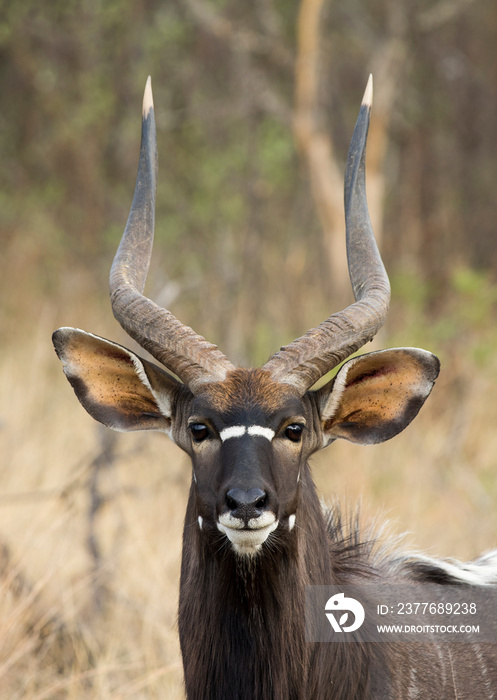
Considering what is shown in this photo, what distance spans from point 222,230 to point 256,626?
11.8 m

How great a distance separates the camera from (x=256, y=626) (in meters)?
3.81

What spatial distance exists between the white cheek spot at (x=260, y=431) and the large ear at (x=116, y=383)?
0.56 m

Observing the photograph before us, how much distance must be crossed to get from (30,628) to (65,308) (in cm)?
861

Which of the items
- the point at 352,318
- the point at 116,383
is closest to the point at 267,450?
the point at 352,318

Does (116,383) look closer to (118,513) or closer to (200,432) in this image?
(200,432)

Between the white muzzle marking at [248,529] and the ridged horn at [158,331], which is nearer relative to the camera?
the white muzzle marking at [248,529]

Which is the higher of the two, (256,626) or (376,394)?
(376,394)

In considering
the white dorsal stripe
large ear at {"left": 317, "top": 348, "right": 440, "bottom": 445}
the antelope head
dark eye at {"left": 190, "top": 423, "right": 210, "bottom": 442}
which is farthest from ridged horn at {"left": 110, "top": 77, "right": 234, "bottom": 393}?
large ear at {"left": 317, "top": 348, "right": 440, "bottom": 445}

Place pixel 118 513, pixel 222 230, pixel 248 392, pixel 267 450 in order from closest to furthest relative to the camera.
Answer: pixel 267 450
pixel 248 392
pixel 118 513
pixel 222 230

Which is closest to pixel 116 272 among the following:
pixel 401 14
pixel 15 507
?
pixel 15 507

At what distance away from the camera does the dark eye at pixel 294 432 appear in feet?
12.4

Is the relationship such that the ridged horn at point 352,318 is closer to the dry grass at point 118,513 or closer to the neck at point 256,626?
the neck at point 256,626

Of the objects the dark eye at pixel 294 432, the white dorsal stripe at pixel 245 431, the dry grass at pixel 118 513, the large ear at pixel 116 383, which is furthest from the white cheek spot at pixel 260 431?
the dry grass at pixel 118 513

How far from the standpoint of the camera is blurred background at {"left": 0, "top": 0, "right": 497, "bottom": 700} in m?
7.68
